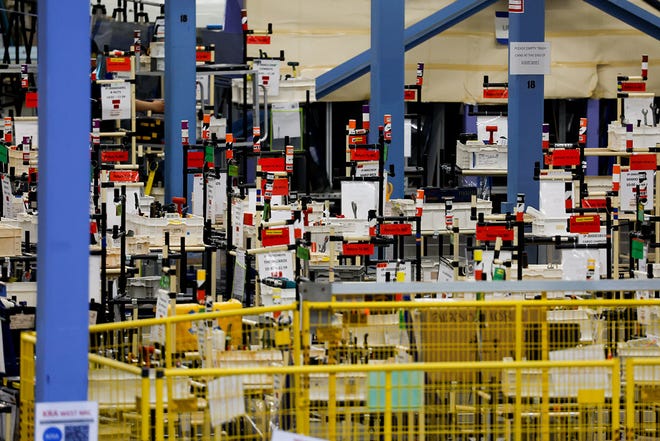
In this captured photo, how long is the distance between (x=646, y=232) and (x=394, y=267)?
2.07 m

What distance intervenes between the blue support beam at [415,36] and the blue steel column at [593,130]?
8.35ft

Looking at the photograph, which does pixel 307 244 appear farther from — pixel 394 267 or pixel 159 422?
pixel 159 422

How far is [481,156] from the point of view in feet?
61.4

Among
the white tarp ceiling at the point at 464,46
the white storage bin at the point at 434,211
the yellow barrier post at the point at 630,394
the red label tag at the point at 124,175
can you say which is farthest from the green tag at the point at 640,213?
the white tarp ceiling at the point at 464,46

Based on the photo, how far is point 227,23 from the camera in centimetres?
2353

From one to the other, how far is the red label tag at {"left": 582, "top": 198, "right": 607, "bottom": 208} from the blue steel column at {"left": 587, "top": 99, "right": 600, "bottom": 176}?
26.9 feet

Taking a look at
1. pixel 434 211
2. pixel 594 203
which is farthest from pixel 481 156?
pixel 594 203

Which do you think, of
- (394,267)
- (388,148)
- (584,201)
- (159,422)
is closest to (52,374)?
(159,422)

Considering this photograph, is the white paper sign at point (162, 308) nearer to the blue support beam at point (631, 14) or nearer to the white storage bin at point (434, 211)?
the white storage bin at point (434, 211)

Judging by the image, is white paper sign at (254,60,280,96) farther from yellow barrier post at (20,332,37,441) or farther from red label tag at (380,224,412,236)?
yellow barrier post at (20,332,37,441)

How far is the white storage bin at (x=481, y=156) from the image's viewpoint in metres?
18.5

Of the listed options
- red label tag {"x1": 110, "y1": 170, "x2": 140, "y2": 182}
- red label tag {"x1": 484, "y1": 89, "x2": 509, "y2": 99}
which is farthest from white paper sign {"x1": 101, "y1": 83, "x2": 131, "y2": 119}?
red label tag {"x1": 484, "y1": 89, "x2": 509, "y2": 99}

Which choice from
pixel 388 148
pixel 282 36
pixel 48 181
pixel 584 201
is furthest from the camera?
pixel 282 36

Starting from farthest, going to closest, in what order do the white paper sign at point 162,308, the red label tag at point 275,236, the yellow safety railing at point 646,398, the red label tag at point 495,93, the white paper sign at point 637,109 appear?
1. the red label tag at point 495,93
2. the white paper sign at point 637,109
3. the red label tag at point 275,236
4. the white paper sign at point 162,308
5. the yellow safety railing at point 646,398
